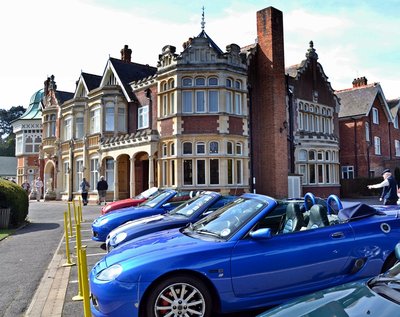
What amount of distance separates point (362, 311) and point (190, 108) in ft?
63.5

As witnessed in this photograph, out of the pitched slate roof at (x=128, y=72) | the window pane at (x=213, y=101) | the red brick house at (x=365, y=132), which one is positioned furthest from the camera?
the red brick house at (x=365, y=132)

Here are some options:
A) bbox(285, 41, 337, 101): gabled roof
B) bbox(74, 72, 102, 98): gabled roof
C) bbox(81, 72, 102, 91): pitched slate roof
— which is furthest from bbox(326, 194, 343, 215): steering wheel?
bbox(81, 72, 102, 91): pitched slate roof

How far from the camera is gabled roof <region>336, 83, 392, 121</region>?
34469 mm

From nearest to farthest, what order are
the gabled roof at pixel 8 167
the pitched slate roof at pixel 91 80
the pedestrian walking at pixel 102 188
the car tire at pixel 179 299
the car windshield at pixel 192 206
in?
1. the car tire at pixel 179 299
2. the car windshield at pixel 192 206
3. the pedestrian walking at pixel 102 188
4. the pitched slate roof at pixel 91 80
5. the gabled roof at pixel 8 167

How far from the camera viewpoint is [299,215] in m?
5.08

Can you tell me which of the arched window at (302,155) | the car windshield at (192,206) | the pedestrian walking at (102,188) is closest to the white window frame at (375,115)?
the arched window at (302,155)

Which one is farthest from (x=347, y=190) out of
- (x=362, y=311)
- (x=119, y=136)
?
(x=362, y=311)

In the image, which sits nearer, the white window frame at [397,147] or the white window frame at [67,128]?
the white window frame at [67,128]

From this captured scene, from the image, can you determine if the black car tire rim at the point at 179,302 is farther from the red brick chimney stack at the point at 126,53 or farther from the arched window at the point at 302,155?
the red brick chimney stack at the point at 126,53

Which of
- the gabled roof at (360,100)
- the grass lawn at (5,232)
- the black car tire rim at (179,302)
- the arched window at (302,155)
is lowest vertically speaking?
the grass lawn at (5,232)

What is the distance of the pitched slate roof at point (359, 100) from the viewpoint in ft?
113

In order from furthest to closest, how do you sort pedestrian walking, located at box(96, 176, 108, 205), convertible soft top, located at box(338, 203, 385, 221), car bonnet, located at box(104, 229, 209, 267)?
1. pedestrian walking, located at box(96, 176, 108, 205)
2. convertible soft top, located at box(338, 203, 385, 221)
3. car bonnet, located at box(104, 229, 209, 267)

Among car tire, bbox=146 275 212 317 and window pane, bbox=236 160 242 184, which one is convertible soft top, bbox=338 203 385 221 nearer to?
car tire, bbox=146 275 212 317

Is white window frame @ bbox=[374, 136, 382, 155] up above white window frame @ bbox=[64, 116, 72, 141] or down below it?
below
